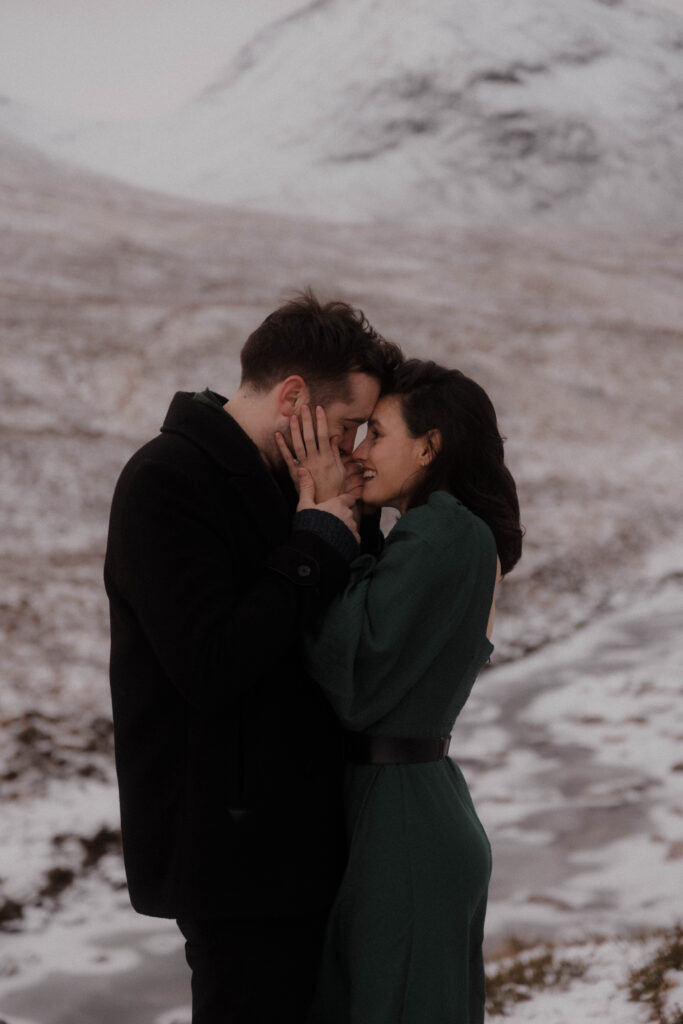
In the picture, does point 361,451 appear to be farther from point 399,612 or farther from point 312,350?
point 399,612

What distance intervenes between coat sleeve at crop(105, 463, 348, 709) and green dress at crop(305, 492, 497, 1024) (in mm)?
104

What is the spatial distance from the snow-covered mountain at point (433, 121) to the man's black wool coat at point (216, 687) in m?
13.4

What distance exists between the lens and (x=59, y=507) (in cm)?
766

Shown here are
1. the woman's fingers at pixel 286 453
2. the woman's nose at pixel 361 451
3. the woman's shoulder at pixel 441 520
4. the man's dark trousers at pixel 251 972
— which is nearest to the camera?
the man's dark trousers at pixel 251 972

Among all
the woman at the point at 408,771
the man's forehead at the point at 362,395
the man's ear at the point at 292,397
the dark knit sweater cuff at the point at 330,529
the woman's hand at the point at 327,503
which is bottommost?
the woman at the point at 408,771

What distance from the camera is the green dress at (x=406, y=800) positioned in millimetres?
1929

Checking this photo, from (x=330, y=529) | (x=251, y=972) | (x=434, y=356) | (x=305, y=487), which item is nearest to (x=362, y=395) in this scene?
(x=305, y=487)

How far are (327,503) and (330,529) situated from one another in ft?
0.25

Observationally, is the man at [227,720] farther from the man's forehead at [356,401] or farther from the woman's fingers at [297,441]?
the man's forehead at [356,401]

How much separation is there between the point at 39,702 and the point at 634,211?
13.0 metres

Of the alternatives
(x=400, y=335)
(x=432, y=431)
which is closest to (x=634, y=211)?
(x=400, y=335)

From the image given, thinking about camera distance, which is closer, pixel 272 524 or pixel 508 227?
pixel 272 524

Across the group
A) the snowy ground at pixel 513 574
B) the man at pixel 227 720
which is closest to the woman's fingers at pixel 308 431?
the man at pixel 227 720

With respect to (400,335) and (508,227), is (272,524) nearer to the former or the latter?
(400,335)
